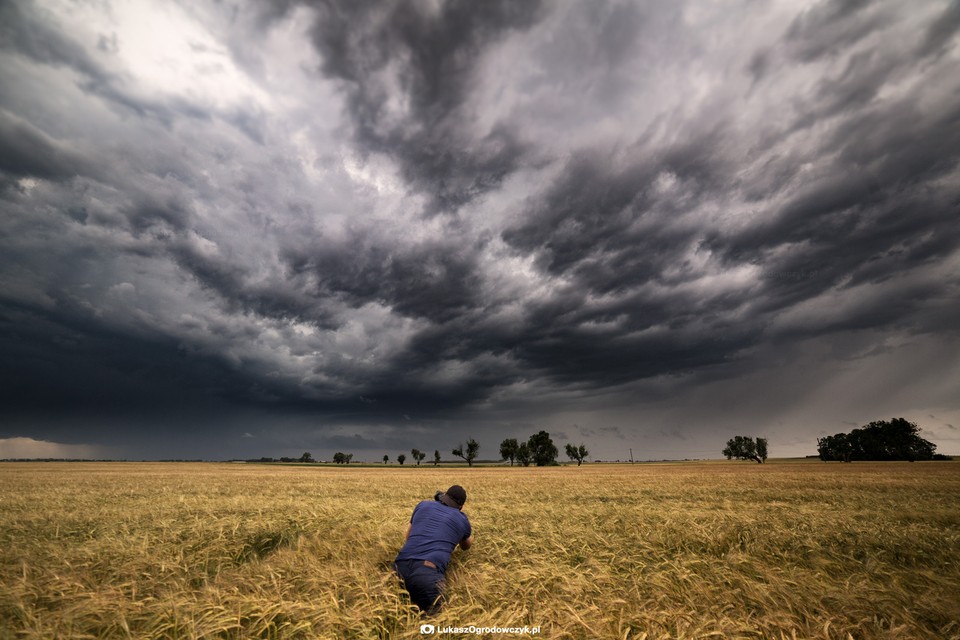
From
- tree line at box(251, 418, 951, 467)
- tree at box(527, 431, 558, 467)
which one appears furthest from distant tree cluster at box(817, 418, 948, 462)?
tree at box(527, 431, 558, 467)

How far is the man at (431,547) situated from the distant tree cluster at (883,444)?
6057 inches

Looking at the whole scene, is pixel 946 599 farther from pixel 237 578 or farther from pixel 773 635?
pixel 237 578

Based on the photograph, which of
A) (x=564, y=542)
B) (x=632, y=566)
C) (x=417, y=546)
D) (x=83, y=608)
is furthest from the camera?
(x=564, y=542)

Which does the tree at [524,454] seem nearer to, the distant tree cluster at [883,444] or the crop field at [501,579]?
the distant tree cluster at [883,444]

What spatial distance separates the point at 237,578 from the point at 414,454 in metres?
204

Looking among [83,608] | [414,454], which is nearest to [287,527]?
[83,608]

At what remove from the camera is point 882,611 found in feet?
14.9

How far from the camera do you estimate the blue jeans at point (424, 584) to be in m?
5.21

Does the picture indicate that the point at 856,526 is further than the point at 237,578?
Yes

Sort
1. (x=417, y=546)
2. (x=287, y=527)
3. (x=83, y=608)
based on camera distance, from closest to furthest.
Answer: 1. (x=83, y=608)
2. (x=417, y=546)
3. (x=287, y=527)

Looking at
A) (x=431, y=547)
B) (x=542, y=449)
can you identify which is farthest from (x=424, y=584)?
(x=542, y=449)

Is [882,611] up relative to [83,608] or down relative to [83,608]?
down

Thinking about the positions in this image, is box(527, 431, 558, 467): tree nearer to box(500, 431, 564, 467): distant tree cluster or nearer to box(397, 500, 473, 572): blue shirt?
box(500, 431, 564, 467): distant tree cluster

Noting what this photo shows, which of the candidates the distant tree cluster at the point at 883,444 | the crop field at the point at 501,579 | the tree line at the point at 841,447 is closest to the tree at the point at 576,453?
the tree line at the point at 841,447
